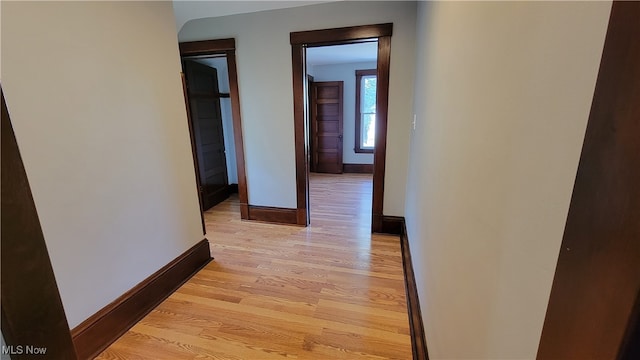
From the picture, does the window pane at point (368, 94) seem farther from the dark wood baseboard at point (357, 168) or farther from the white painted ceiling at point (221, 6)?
the white painted ceiling at point (221, 6)

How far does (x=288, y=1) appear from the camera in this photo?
8.52ft

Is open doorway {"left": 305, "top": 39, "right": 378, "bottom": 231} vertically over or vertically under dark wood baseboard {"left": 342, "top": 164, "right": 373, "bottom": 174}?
over

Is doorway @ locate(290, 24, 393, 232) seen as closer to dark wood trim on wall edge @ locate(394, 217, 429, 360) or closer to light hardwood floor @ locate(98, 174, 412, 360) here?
light hardwood floor @ locate(98, 174, 412, 360)

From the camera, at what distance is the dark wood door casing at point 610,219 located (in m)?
0.25

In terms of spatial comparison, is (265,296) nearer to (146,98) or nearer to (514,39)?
(146,98)

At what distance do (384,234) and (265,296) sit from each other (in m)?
1.53

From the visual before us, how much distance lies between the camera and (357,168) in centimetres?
Answer: 620

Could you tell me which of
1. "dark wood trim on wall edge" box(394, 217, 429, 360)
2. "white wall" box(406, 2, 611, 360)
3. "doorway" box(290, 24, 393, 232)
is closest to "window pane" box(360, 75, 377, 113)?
"doorway" box(290, 24, 393, 232)

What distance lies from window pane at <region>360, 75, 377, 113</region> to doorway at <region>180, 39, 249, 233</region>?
288 cm

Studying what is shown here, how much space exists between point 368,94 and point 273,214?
3744mm

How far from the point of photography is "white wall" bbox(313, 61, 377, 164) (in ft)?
18.9

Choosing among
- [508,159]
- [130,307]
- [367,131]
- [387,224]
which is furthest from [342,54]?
[508,159]

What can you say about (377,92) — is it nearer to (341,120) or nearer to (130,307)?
(130,307)

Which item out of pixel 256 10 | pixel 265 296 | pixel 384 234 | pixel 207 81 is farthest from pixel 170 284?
pixel 207 81
